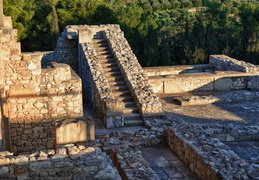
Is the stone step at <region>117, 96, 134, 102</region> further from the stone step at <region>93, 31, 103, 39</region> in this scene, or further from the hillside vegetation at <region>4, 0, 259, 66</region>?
the hillside vegetation at <region>4, 0, 259, 66</region>

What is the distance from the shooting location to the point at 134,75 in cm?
1277

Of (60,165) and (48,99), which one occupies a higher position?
(48,99)

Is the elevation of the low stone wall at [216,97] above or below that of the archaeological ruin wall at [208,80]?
below

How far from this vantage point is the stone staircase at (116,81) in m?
11.4

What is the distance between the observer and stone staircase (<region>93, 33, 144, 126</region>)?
37.4 feet

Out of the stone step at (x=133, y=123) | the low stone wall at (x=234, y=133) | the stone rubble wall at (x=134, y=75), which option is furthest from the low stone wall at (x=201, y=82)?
the low stone wall at (x=234, y=133)

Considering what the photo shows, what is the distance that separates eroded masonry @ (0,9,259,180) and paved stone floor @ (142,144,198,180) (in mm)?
69

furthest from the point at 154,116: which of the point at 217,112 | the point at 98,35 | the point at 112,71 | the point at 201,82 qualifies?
the point at 98,35

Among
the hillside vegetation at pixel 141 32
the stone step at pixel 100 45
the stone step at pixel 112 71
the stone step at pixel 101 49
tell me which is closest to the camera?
the stone step at pixel 112 71

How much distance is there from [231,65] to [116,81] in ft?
17.4

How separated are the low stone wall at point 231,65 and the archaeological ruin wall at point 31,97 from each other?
24.6 feet

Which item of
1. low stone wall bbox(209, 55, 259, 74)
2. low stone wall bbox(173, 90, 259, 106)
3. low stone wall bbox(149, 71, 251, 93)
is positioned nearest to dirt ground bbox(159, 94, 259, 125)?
low stone wall bbox(173, 90, 259, 106)

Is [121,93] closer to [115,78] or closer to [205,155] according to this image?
[115,78]

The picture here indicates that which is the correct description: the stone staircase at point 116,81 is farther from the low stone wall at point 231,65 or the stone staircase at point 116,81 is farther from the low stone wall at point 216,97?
the low stone wall at point 231,65
